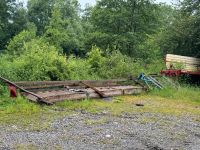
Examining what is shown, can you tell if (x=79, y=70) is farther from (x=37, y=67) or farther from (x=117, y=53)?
(x=117, y=53)

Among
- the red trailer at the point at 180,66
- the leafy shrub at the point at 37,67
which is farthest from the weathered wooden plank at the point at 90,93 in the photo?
the red trailer at the point at 180,66

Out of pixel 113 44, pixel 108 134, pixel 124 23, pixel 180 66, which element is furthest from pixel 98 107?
pixel 124 23

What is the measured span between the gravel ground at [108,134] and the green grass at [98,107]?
361 mm

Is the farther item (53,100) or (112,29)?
(112,29)

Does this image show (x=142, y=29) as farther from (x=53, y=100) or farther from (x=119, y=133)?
(x=119, y=133)

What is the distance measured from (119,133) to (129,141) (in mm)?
597

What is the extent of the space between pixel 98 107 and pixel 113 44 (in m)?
14.8

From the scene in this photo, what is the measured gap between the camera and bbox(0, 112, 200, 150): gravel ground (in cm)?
678

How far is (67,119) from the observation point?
8852 millimetres

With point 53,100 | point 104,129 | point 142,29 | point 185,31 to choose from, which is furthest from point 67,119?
point 142,29

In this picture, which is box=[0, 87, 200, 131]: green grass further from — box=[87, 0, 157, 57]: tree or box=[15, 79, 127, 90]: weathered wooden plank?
box=[87, 0, 157, 57]: tree

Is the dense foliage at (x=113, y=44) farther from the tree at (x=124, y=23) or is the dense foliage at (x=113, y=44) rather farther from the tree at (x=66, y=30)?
the tree at (x=66, y=30)

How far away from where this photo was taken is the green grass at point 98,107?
8.59m

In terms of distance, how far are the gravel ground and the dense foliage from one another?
14.2 feet
